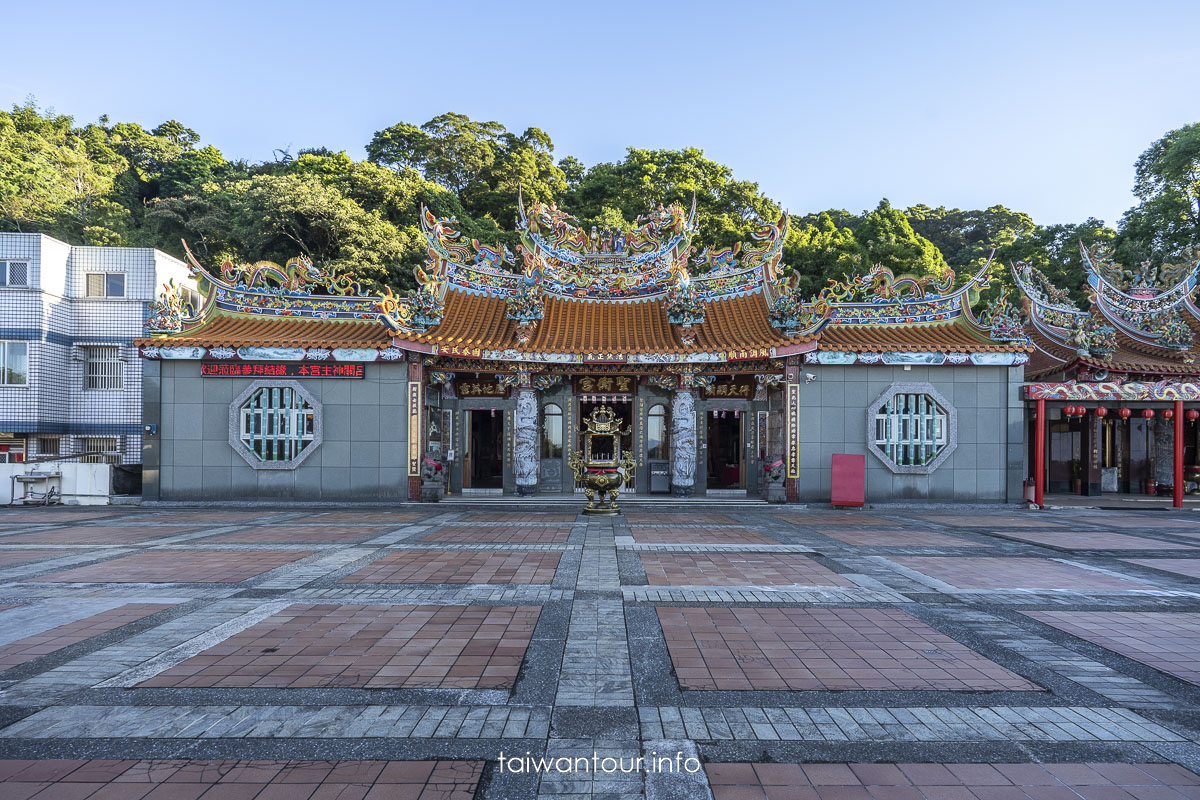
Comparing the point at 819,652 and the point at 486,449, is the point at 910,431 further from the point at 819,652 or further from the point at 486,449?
the point at 819,652

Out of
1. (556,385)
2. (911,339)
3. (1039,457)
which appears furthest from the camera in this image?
(556,385)

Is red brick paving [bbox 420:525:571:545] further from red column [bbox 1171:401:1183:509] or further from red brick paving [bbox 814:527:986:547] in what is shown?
red column [bbox 1171:401:1183:509]

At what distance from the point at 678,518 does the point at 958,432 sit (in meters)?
8.05

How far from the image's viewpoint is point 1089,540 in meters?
10.3

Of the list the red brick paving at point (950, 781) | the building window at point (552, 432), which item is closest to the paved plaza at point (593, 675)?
the red brick paving at point (950, 781)

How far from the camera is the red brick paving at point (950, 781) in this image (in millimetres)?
2938

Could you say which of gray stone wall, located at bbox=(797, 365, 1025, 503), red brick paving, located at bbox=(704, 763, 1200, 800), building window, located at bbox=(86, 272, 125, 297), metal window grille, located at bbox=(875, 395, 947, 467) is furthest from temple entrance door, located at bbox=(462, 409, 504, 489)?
building window, located at bbox=(86, 272, 125, 297)

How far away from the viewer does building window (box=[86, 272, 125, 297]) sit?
2277 centimetres

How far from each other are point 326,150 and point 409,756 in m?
47.8

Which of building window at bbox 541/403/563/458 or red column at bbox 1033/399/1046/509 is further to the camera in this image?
building window at bbox 541/403/563/458

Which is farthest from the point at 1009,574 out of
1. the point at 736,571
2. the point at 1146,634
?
the point at 736,571

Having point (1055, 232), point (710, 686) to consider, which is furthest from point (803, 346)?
point (1055, 232)

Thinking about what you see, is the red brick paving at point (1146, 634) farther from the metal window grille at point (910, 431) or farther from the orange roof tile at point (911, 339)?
the orange roof tile at point (911, 339)

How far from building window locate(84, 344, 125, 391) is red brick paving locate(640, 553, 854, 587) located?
2393cm
